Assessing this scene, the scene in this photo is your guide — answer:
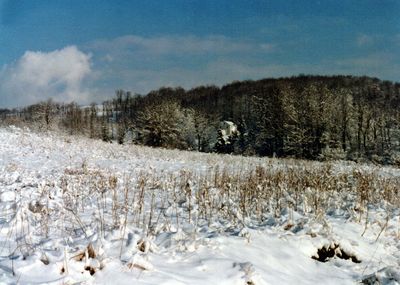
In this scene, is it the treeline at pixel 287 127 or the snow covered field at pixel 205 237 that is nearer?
the snow covered field at pixel 205 237

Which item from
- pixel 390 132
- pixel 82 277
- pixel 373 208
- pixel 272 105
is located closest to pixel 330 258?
pixel 373 208

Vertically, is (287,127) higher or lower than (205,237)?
higher

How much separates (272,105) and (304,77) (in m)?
59.6

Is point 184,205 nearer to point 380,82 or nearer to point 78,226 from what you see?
point 78,226

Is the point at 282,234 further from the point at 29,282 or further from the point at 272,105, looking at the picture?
the point at 272,105

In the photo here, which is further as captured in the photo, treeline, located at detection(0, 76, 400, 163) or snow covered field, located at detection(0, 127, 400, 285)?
treeline, located at detection(0, 76, 400, 163)

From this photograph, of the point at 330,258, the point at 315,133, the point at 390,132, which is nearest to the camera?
the point at 330,258

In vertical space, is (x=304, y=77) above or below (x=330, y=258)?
above

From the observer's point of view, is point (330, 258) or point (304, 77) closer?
point (330, 258)

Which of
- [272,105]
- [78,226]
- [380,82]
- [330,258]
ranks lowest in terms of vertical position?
[330,258]

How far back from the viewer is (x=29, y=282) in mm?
3336

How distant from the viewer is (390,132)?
65.6m

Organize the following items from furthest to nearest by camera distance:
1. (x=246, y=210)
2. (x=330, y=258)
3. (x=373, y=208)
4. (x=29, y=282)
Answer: (x=373, y=208), (x=246, y=210), (x=330, y=258), (x=29, y=282)

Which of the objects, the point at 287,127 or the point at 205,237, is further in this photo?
the point at 287,127
